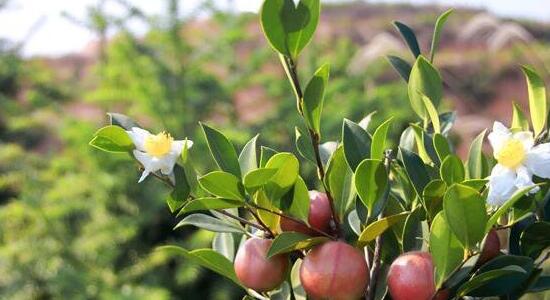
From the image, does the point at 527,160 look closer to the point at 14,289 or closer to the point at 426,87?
the point at 426,87

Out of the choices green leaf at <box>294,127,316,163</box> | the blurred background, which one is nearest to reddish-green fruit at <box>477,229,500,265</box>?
green leaf at <box>294,127,316,163</box>

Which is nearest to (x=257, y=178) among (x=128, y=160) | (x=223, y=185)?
(x=223, y=185)

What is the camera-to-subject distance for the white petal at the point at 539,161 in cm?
50

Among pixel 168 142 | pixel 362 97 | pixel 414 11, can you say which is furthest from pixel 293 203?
pixel 414 11

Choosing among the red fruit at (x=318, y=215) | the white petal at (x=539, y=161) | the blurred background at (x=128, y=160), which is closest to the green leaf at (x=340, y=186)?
the red fruit at (x=318, y=215)

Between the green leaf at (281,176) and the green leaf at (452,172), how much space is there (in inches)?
3.5

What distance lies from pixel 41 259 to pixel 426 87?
2429mm

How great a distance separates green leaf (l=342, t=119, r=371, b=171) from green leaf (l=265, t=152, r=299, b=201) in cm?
4

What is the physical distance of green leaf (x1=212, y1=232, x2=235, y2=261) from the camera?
65 centimetres

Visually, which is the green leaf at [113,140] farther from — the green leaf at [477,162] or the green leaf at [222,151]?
the green leaf at [477,162]

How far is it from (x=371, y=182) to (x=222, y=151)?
9cm

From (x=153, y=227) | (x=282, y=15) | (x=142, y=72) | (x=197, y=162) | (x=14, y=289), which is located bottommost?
(x=14, y=289)

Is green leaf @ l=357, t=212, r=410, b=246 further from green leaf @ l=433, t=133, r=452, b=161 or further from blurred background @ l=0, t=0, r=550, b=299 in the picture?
blurred background @ l=0, t=0, r=550, b=299

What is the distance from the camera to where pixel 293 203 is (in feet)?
1.72
